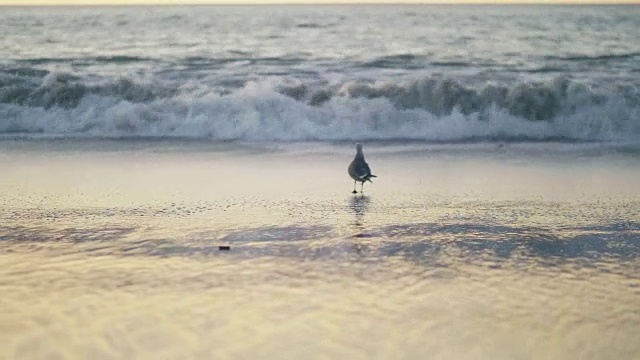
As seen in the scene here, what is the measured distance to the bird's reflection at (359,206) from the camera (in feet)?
22.1

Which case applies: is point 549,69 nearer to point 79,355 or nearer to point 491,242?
point 491,242

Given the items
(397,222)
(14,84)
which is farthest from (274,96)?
(397,222)

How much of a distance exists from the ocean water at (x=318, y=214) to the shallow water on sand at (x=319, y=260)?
0.02 metres

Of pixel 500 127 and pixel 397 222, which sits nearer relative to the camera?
pixel 397 222

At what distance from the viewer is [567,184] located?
8305 mm

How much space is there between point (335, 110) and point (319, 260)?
7.75 metres

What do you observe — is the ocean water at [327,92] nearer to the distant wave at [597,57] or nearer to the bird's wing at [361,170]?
the distant wave at [597,57]

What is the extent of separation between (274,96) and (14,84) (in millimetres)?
5030

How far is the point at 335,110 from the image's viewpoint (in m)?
13.2

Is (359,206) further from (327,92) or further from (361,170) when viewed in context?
(327,92)

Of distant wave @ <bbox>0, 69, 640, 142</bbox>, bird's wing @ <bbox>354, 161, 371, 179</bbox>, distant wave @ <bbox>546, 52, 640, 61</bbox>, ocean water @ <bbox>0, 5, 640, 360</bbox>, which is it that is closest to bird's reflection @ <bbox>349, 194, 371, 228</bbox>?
ocean water @ <bbox>0, 5, 640, 360</bbox>

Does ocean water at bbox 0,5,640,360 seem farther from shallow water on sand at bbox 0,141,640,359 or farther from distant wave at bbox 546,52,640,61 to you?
distant wave at bbox 546,52,640,61

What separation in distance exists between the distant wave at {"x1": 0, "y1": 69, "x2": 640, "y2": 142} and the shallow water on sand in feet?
9.13

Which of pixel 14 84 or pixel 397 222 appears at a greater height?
pixel 14 84
